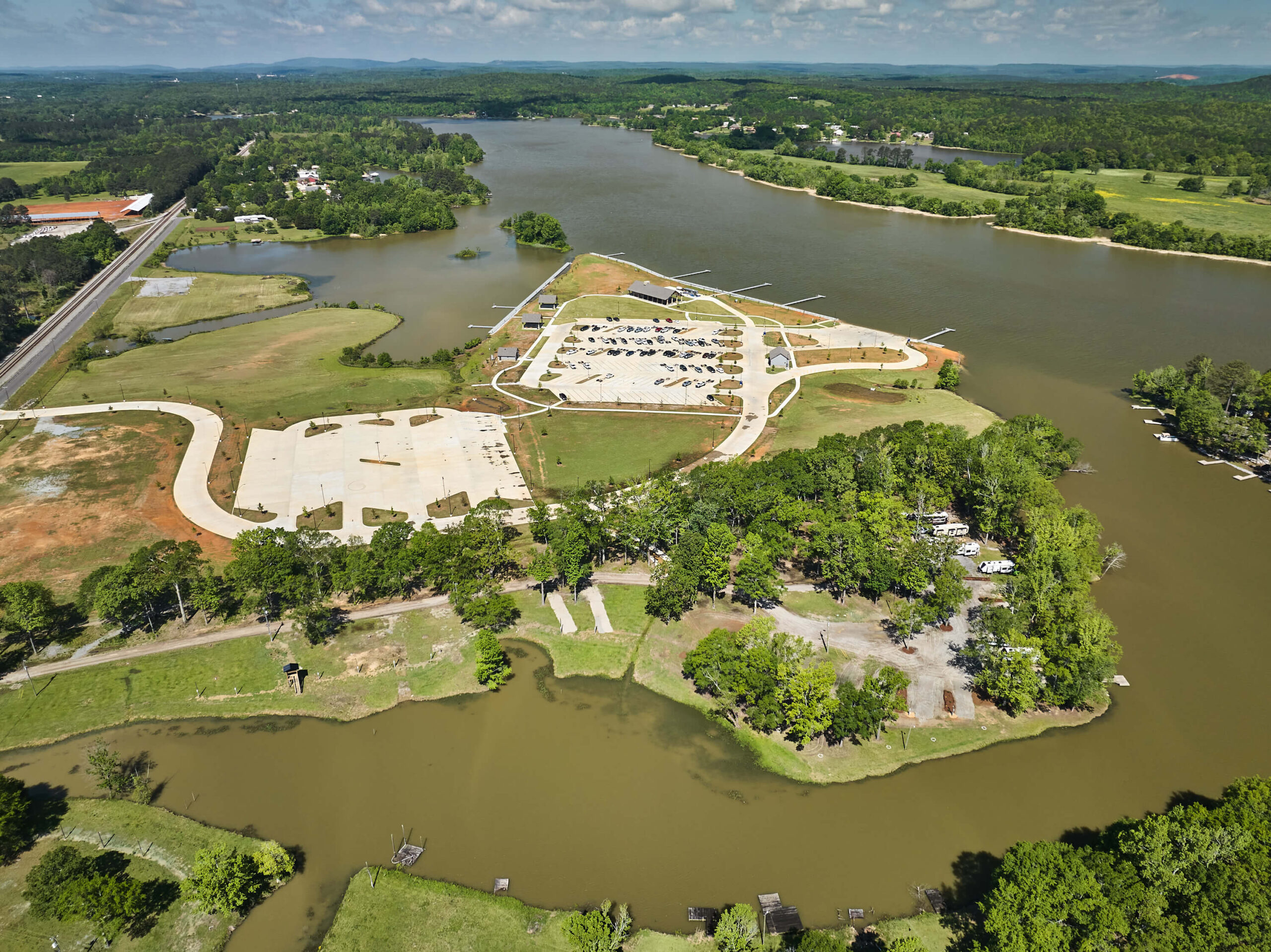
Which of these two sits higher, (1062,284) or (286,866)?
(1062,284)

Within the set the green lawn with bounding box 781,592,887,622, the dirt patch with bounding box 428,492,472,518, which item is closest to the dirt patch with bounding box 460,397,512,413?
the dirt patch with bounding box 428,492,472,518

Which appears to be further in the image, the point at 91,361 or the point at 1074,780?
the point at 91,361

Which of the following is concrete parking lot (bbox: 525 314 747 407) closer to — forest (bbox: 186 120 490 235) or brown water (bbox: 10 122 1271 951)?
brown water (bbox: 10 122 1271 951)

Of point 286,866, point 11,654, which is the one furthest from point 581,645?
point 11,654

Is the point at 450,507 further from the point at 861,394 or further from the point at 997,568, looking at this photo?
the point at 861,394

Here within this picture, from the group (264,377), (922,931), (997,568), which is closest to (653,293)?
(264,377)

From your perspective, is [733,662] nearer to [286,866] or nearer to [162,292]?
[286,866]
